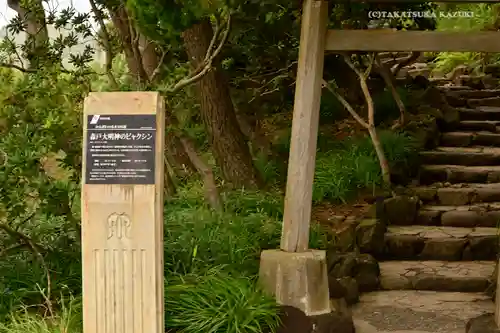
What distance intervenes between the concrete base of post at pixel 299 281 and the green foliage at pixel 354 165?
9.00 ft

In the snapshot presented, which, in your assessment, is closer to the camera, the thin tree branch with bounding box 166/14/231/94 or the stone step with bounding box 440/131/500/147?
the thin tree branch with bounding box 166/14/231/94

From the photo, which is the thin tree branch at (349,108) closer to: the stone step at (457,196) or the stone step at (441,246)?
the stone step at (457,196)

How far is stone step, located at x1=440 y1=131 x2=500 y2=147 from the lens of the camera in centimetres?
977

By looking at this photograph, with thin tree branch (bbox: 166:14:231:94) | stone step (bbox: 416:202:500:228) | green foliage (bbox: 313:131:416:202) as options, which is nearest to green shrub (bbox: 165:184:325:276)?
green foliage (bbox: 313:131:416:202)

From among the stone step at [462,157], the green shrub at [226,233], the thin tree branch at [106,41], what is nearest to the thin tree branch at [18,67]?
the thin tree branch at [106,41]

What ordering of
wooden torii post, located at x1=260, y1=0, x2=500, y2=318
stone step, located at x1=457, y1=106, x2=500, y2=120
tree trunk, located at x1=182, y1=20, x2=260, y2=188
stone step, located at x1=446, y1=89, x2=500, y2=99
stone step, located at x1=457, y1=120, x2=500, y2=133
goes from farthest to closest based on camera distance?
stone step, located at x1=446, y1=89, x2=500, y2=99 → stone step, located at x1=457, y1=106, x2=500, y2=120 → stone step, located at x1=457, y1=120, x2=500, y2=133 → tree trunk, located at x1=182, y1=20, x2=260, y2=188 → wooden torii post, located at x1=260, y1=0, x2=500, y2=318

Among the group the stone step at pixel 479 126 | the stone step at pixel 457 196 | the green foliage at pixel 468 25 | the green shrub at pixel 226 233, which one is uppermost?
the green foliage at pixel 468 25

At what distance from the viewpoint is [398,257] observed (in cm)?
692

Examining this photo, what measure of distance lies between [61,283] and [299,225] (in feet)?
5.98

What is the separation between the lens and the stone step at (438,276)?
6.21 m

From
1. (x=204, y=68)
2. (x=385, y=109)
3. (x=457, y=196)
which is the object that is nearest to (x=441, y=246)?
(x=457, y=196)

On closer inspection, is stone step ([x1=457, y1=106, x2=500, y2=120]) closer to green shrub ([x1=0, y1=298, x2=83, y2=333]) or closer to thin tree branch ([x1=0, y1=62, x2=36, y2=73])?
thin tree branch ([x1=0, y1=62, x2=36, y2=73])

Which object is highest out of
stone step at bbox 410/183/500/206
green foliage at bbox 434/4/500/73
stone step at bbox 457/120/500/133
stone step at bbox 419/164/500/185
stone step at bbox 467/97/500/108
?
green foliage at bbox 434/4/500/73

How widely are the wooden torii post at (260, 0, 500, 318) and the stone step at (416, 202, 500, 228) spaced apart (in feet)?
8.45
